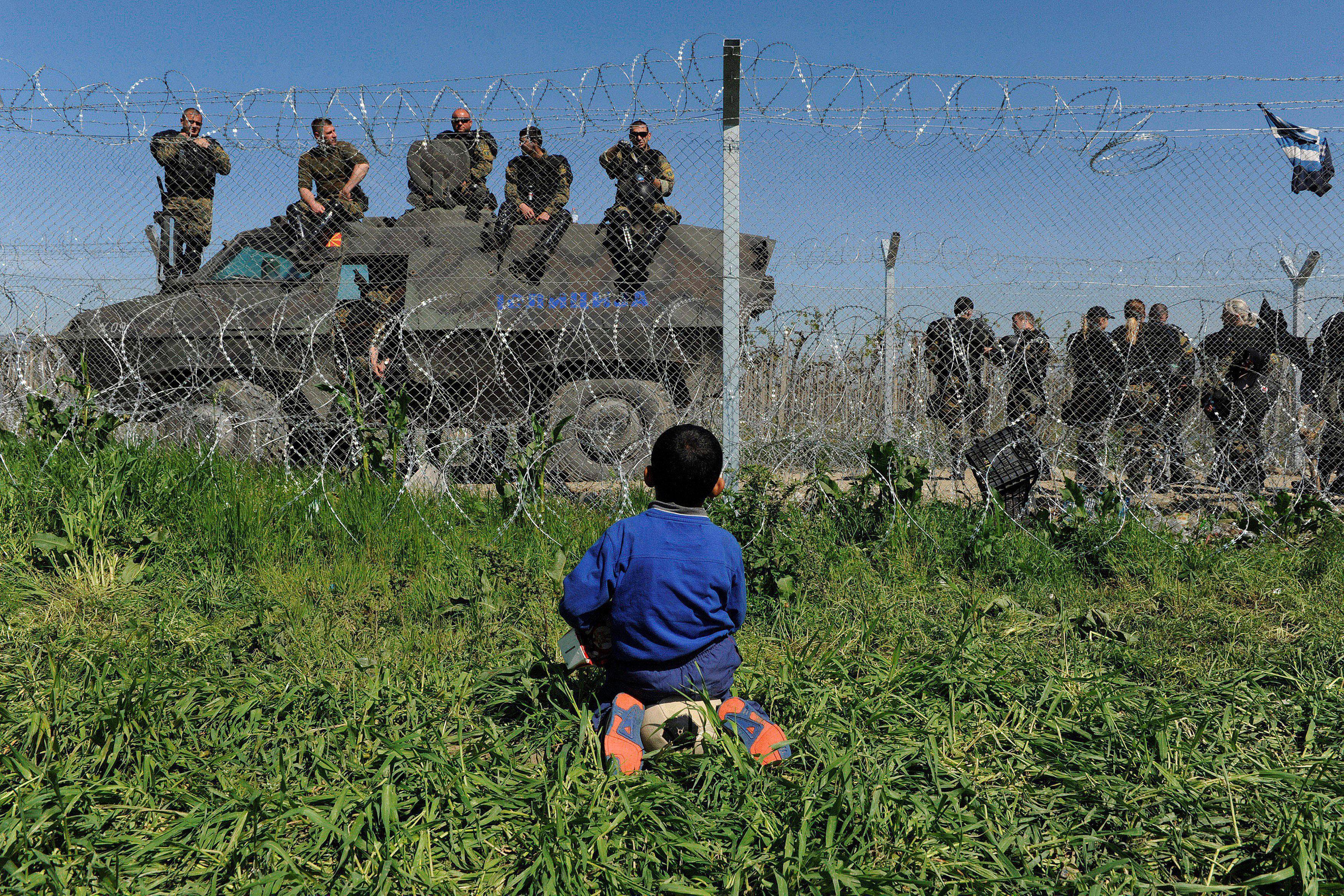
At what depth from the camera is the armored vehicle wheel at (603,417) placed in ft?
20.5

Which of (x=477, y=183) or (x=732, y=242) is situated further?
(x=477, y=183)

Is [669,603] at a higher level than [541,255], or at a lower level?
lower

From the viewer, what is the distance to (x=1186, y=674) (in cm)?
332

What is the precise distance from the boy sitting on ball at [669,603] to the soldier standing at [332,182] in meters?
4.73

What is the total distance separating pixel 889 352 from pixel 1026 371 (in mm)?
879

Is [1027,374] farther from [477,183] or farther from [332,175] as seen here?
[332,175]

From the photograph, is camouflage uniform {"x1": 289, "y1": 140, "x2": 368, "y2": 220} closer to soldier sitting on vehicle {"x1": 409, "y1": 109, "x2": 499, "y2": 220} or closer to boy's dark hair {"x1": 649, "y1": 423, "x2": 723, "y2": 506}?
soldier sitting on vehicle {"x1": 409, "y1": 109, "x2": 499, "y2": 220}

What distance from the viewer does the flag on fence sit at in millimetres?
5246

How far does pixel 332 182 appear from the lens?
21.4 ft

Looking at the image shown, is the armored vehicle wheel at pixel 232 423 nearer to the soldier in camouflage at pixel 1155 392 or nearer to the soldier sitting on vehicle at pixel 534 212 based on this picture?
the soldier sitting on vehicle at pixel 534 212

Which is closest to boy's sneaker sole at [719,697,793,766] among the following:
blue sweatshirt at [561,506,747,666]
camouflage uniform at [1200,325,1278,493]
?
blue sweatshirt at [561,506,747,666]

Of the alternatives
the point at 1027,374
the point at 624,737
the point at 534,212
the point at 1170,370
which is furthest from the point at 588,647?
the point at 1170,370

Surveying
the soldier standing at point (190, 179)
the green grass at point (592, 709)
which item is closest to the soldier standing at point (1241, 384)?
the green grass at point (592, 709)

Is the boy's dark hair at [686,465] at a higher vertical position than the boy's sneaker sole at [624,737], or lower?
higher
